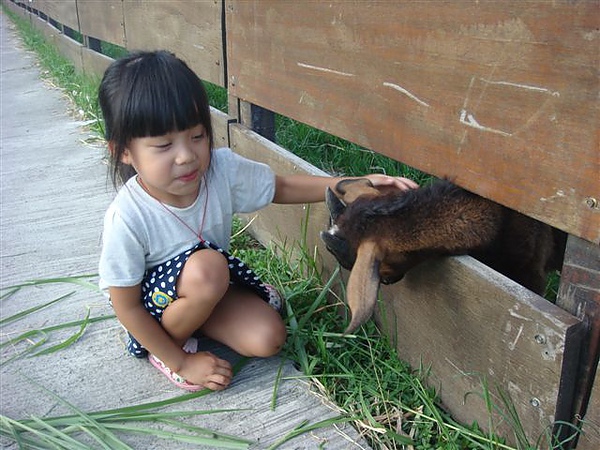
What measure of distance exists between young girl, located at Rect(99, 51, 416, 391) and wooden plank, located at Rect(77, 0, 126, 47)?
13.0ft

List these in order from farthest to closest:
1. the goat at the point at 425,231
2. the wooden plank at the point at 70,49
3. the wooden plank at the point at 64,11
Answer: the wooden plank at the point at 64,11, the wooden plank at the point at 70,49, the goat at the point at 425,231

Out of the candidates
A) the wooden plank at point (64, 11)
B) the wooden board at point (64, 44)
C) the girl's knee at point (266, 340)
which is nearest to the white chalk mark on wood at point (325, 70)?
the girl's knee at point (266, 340)

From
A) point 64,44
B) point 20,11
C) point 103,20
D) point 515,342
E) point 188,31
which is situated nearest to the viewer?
point 515,342

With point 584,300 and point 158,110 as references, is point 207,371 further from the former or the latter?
point 584,300

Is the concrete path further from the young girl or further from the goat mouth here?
the goat mouth

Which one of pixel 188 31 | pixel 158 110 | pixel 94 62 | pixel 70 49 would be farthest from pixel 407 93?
pixel 70 49

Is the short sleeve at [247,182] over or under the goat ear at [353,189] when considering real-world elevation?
under

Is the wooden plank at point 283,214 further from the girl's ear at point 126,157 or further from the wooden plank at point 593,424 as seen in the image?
the wooden plank at point 593,424

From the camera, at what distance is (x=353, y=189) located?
7.77 ft

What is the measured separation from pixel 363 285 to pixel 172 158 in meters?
0.82

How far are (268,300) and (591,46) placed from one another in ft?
5.27

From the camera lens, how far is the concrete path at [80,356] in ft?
7.16

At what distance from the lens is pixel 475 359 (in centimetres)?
204

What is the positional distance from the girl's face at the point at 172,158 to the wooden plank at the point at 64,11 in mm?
6796
